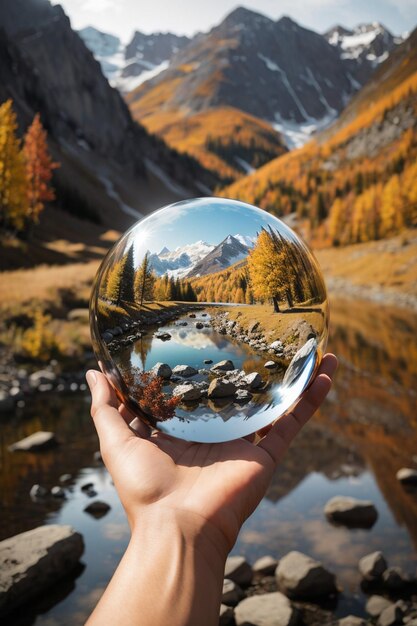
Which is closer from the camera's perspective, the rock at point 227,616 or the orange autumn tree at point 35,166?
the rock at point 227,616

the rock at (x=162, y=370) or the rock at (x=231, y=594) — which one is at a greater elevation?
the rock at (x=162, y=370)

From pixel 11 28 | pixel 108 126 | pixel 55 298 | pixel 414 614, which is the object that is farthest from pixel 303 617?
pixel 11 28

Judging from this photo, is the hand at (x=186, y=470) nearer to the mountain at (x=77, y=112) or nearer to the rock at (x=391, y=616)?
the rock at (x=391, y=616)

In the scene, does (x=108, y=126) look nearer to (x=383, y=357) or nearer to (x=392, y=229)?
(x=392, y=229)

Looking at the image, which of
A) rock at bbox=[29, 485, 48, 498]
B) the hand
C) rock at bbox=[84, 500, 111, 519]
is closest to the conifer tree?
rock at bbox=[29, 485, 48, 498]

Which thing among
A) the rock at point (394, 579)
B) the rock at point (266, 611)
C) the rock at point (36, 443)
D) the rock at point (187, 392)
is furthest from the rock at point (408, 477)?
the rock at point (187, 392)

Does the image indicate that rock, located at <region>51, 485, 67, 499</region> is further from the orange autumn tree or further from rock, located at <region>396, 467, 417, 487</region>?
the orange autumn tree

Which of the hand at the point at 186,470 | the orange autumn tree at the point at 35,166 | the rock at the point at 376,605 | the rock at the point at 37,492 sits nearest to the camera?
the hand at the point at 186,470
